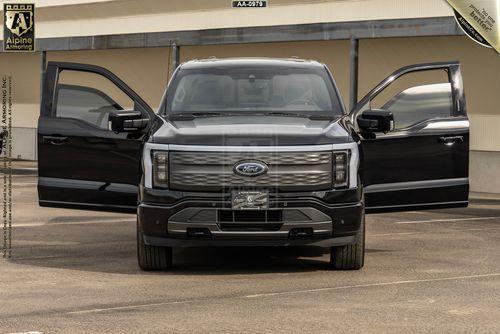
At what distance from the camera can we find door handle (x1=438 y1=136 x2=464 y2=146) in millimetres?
12695

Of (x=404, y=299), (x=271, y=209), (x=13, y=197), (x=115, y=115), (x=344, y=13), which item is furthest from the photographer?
(x=344, y=13)

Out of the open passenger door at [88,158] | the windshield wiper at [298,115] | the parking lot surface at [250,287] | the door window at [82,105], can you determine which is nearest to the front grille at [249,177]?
the parking lot surface at [250,287]

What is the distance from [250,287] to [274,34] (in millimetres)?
18019

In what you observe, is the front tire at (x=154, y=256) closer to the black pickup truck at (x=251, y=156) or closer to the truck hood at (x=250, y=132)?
the black pickup truck at (x=251, y=156)

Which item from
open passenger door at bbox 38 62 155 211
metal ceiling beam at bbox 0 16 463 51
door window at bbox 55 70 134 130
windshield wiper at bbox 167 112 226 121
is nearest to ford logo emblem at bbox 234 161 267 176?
windshield wiper at bbox 167 112 226 121

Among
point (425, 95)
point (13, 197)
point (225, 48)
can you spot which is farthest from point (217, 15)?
point (425, 95)

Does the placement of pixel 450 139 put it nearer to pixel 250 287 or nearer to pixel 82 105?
pixel 250 287

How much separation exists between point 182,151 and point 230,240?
86 cm

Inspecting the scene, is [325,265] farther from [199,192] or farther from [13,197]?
[13,197]

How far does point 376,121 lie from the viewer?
1223cm

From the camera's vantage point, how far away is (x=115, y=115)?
12156 mm

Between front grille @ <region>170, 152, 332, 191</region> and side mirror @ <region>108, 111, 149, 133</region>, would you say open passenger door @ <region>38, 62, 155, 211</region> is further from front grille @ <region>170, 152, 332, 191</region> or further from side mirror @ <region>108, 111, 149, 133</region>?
front grille @ <region>170, 152, 332, 191</region>

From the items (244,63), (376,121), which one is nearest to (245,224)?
(376,121)

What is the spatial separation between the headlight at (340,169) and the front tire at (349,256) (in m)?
0.55
